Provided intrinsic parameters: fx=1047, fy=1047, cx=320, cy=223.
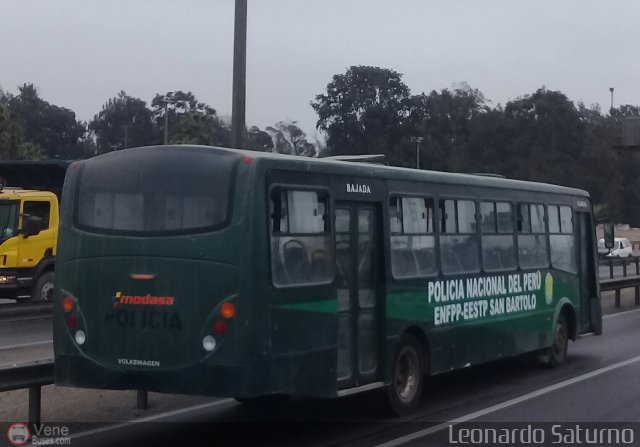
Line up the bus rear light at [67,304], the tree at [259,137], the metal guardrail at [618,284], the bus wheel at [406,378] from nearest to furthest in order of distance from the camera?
the bus rear light at [67,304] → the bus wheel at [406,378] → the metal guardrail at [618,284] → the tree at [259,137]

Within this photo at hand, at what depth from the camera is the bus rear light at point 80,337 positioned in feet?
32.5

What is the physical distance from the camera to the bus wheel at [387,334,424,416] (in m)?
11.7

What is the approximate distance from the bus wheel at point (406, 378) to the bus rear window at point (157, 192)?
3272 mm

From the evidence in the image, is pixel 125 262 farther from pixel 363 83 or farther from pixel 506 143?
pixel 506 143

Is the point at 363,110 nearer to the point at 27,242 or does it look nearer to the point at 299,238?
the point at 27,242

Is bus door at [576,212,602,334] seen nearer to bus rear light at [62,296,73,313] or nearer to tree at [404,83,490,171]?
bus rear light at [62,296,73,313]

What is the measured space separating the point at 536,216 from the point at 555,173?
26.3 meters

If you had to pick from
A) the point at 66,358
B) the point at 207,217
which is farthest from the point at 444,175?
the point at 66,358

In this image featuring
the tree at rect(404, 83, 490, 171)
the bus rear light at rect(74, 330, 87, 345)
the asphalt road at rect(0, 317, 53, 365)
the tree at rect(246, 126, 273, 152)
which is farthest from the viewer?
the tree at rect(246, 126, 273, 152)

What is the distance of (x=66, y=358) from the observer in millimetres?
10023

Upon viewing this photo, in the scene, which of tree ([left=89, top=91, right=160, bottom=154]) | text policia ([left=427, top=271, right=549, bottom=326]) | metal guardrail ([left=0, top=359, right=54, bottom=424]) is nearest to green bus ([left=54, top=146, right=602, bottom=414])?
text policia ([left=427, top=271, right=549, bottom=326])

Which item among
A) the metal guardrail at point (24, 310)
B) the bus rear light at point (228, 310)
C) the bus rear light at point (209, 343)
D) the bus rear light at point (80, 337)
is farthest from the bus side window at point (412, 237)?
the metal guardrail at point (24, 310)

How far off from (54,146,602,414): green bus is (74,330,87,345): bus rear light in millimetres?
11

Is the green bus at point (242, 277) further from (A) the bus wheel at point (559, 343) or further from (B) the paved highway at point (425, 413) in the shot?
(A) the bus wheel at point (559, 343)
